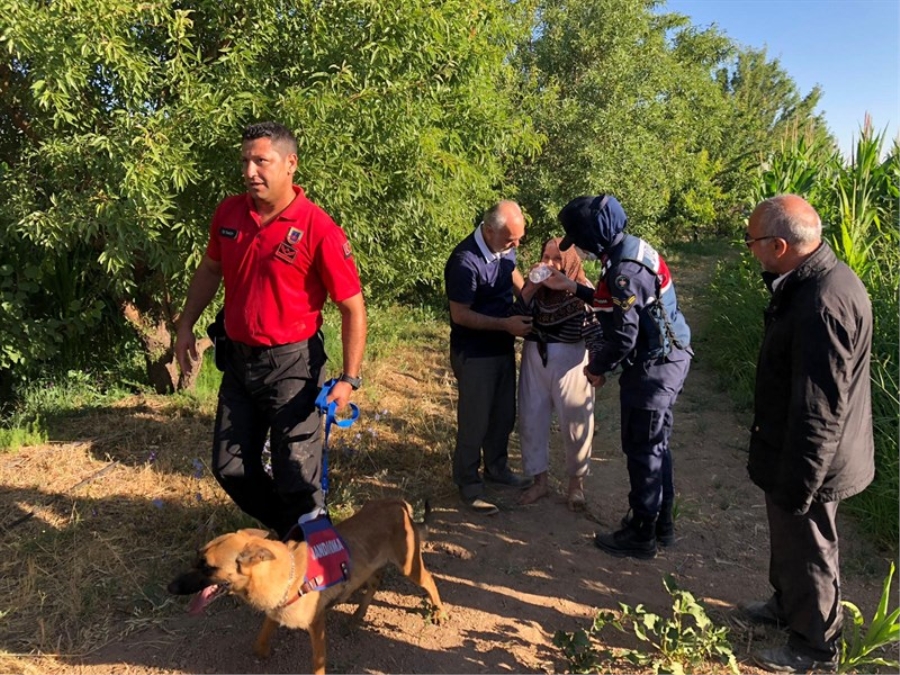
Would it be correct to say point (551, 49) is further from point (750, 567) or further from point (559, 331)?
point (750, 567)

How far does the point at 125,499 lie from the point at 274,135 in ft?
8.91

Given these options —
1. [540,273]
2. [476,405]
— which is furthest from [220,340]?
[540,273]

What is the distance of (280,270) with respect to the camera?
2.74 m

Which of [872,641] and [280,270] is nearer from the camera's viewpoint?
[872,641]

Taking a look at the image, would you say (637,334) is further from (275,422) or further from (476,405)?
(275,422)

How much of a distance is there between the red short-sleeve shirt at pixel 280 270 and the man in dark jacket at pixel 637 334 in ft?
4.18

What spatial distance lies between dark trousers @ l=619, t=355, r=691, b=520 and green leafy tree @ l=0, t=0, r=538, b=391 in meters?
2.46

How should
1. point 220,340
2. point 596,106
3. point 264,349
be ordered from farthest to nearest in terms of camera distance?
point 596,106
point 220,340
point 264,349

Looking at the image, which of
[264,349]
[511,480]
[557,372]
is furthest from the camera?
[511,480]

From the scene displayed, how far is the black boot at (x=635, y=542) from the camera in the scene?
3.61 metres

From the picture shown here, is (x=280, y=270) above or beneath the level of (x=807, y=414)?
above

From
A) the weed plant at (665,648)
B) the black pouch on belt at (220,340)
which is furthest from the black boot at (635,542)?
the black pouch on belt at (220,340)

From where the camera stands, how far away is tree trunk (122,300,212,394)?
593 cm

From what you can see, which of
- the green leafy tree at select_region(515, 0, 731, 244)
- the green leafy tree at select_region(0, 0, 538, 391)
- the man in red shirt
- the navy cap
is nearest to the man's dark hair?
the man in red shirt
